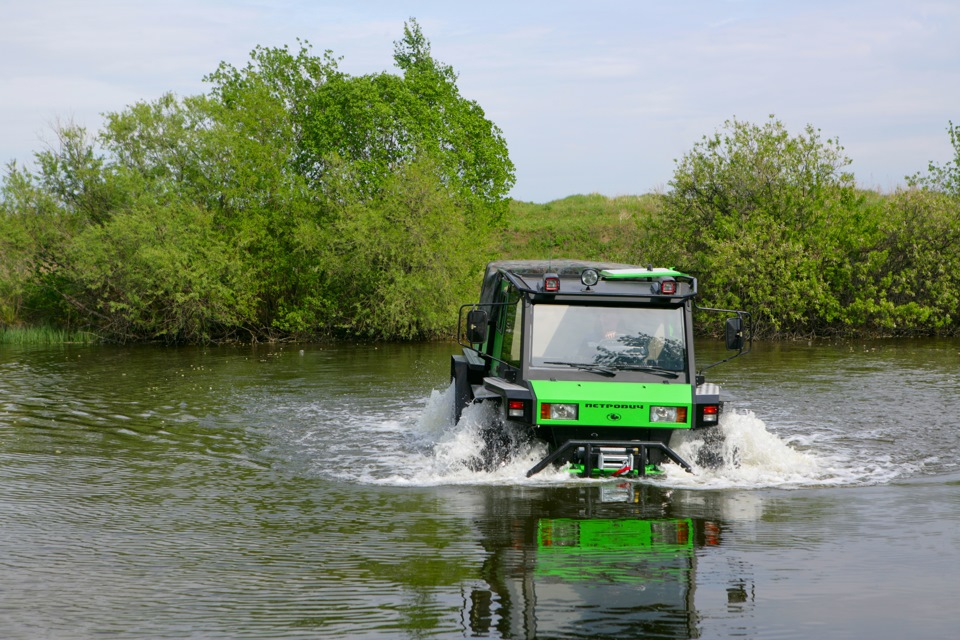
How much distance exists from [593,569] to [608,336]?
4.17 meters

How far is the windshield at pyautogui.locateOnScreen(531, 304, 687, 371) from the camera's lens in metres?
11.3

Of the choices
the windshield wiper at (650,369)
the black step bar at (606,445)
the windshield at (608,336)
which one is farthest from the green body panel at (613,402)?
the windshield at (608,336)

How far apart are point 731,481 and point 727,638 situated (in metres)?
5.43

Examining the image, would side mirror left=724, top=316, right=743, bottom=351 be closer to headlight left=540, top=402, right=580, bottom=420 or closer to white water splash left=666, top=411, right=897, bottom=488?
white water splash left=666, top=411, right=897, bottom=488

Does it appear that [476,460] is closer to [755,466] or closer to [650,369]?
[650,369]

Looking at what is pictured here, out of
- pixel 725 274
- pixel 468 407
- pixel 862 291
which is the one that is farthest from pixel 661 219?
pixel 468 407

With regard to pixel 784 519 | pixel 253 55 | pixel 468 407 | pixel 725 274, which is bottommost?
pixel 784 519

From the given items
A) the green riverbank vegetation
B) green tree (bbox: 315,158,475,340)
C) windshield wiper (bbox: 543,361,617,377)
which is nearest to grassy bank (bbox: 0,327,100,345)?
the green riverbank vegetation

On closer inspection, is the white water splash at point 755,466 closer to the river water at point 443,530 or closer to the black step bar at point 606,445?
the river water at point 443,530

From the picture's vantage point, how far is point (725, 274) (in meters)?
34.0

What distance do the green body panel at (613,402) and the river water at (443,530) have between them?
74 centimetres

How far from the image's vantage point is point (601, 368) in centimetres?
1118

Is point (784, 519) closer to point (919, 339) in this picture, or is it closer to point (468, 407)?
point (468, 407)

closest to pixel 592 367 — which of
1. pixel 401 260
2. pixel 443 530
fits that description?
pixel 443 530
